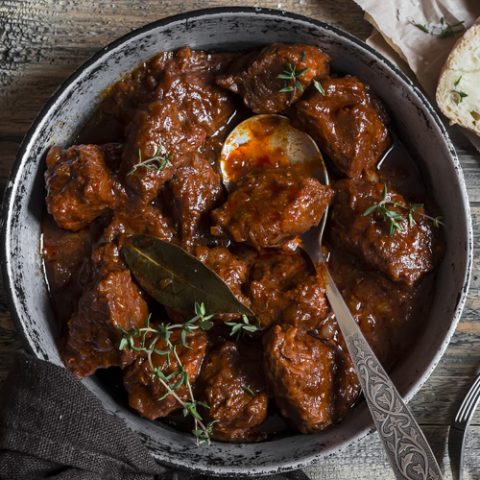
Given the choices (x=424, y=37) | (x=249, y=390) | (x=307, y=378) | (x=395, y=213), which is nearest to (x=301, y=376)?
(x=307, y=378)

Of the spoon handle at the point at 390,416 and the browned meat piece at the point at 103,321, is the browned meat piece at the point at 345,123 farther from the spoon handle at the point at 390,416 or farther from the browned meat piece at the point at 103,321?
the browned meat piece at the point at 103,321

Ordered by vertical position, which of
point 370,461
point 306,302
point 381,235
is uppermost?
point 381,235

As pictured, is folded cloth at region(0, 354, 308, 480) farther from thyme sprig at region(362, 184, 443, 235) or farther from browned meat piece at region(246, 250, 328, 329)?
thyme sprig at region(362, 184, 443, 235)

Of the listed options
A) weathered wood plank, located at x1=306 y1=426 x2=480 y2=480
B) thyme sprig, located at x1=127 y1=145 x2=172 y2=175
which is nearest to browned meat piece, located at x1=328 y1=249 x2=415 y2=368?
weathered wood plank, located at x1=306 y1=426 x2=480 y2=480

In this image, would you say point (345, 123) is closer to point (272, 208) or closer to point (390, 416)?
point (272, 208)

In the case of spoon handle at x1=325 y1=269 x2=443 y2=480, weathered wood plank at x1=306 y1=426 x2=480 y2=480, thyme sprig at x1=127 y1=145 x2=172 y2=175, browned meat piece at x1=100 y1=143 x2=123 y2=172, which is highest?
thyme sprig at x1=127 y1=145 x2=172 y2=175
